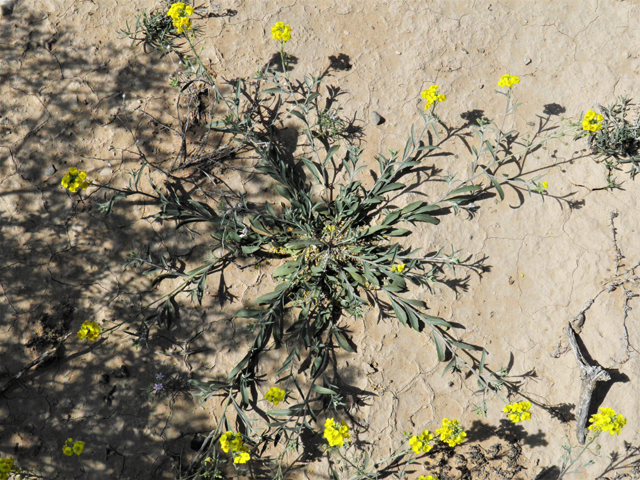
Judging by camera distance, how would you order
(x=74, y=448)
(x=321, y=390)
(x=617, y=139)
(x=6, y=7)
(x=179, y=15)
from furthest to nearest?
(x=6, y=7)
(x=617, y=139)
(x=321, y=390)
(x=74, y=448)
(x=179, y=15)

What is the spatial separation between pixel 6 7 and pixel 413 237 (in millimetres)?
3986

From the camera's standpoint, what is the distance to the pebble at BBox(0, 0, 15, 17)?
3773 mm

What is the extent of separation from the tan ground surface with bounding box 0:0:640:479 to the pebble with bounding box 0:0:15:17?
0.21 feet

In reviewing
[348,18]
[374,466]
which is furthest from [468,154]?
[374,466]

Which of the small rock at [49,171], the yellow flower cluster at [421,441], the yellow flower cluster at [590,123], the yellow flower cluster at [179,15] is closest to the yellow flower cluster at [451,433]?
the yellow flower cluster at [421,441]

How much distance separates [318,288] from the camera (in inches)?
136

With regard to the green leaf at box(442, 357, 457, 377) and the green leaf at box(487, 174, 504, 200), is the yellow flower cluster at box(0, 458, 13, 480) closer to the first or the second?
the green leaf at box(442, 357, 457, 377)

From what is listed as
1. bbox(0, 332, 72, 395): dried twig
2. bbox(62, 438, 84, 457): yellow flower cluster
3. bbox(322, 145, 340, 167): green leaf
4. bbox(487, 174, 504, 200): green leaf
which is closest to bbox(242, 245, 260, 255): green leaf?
bbox(322, 145, 340, 167): green leaf

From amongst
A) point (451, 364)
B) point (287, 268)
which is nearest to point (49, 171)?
point (287, 268)

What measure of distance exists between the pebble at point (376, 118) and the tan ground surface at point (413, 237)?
0.14 feet

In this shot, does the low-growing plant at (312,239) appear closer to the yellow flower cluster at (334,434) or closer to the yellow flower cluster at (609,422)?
the yellow flower cluster at (334,434)

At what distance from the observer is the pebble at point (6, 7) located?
149 inches

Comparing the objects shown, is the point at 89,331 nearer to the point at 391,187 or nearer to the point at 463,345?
the point at 391,187

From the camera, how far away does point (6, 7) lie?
3775mm
